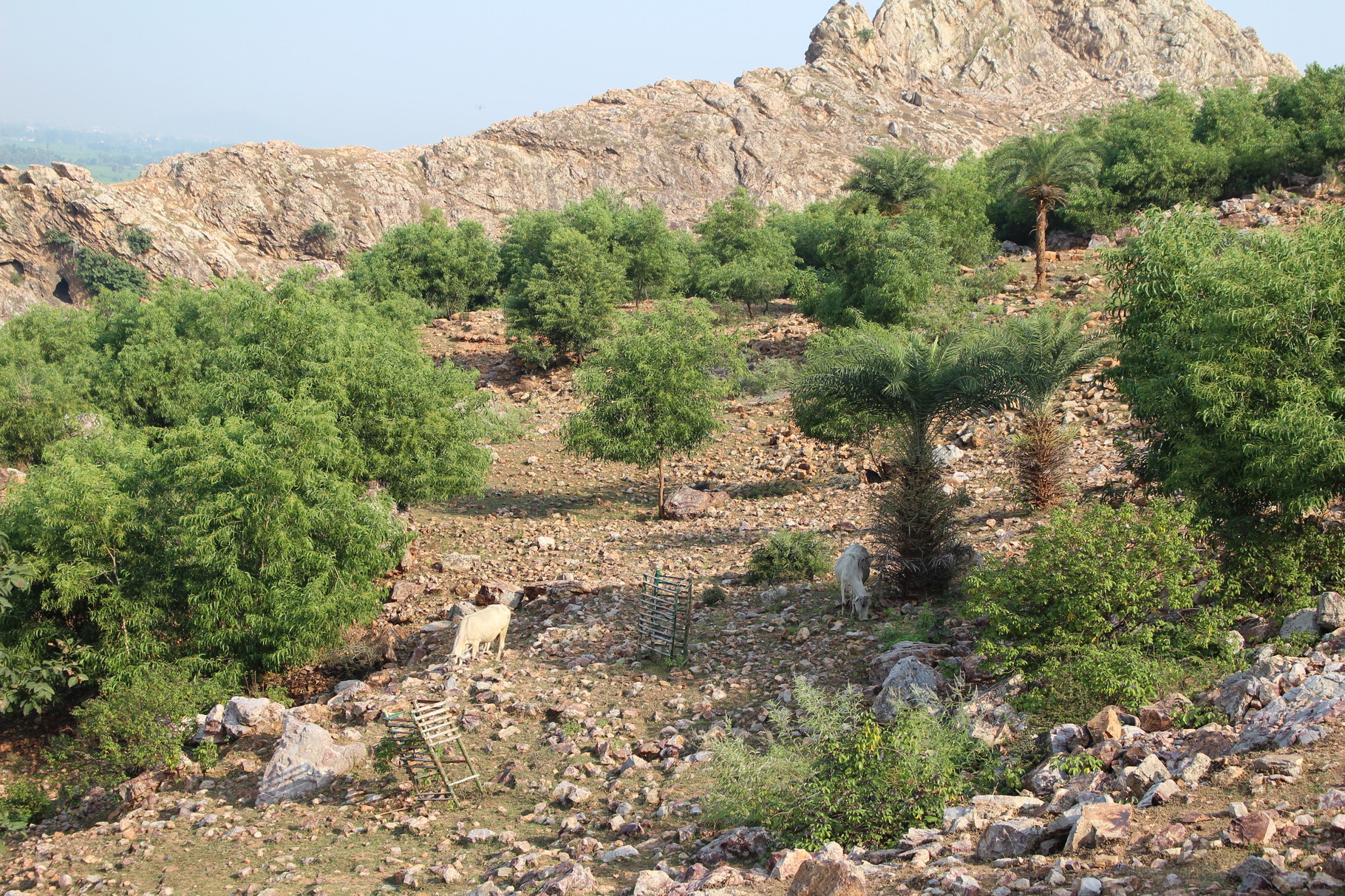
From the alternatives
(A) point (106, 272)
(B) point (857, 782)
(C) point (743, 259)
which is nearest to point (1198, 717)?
(B) point (857, 782)

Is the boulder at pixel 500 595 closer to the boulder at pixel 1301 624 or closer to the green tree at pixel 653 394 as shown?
the green tree at pixel 653 394

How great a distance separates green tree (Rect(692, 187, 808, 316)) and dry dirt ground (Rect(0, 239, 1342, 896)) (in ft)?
63.7

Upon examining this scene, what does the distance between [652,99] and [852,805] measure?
100 meters

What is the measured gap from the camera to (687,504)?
1838 centimetres

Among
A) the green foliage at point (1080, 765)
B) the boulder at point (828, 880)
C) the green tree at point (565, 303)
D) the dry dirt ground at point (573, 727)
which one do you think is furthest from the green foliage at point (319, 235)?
the boulder at point (828, 880)

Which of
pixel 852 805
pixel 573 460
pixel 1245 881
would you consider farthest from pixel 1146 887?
pixel 573 460

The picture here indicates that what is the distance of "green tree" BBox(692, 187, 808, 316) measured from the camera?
121 feet

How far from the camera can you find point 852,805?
640 cm

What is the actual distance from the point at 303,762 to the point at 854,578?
6812 millimetres

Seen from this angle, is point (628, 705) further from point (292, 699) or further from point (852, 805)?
point (292, 699)

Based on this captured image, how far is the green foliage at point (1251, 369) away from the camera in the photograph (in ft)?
25.4

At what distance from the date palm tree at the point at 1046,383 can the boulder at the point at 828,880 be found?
1073 cm

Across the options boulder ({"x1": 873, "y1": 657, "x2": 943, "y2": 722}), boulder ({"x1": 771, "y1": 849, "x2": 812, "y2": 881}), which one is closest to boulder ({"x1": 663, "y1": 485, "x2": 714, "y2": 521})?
boulder ({"x1": 873, "y1": 657, "x2": 943, "y2": 722})

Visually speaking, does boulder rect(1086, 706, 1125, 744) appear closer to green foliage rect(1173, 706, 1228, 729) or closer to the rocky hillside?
green foliage rect(1173, 706, 1228, 729)
